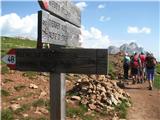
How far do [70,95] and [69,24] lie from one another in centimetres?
741

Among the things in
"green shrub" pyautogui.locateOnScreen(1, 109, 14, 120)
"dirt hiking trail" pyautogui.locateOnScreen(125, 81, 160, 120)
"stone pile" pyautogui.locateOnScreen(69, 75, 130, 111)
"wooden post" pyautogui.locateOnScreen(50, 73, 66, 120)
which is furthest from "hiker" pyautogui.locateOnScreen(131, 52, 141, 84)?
"wooden post" pyautogui.locateOnScreen(50, 73, 66, 120)

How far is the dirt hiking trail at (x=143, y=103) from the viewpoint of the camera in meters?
14.3

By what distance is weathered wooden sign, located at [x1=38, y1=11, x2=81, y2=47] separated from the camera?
643cm

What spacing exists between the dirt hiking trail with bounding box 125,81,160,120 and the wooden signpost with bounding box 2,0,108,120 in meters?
7.17

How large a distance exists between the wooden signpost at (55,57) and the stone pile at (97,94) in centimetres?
661

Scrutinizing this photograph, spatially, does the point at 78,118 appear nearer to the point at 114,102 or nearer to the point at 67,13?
the point at 114,102

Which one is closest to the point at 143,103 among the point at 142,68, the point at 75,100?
the point at 75,100

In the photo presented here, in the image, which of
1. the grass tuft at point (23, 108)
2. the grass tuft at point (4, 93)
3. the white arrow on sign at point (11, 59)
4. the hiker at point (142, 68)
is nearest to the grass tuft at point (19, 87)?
the grass tuft at point (4, 93)

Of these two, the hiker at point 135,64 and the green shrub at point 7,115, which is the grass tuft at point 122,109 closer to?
the green shrub at point 7,115

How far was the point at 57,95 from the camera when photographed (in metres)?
6.99

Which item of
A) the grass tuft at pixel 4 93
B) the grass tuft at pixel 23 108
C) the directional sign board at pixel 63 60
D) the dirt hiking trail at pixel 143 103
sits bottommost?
the dirt hiking trail at pixel 143 103

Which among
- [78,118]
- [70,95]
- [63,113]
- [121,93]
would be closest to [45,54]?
[63,113]

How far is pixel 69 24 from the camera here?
7.85m

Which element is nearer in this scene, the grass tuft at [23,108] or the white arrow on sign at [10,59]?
the white arrow on sign at [10,59]
